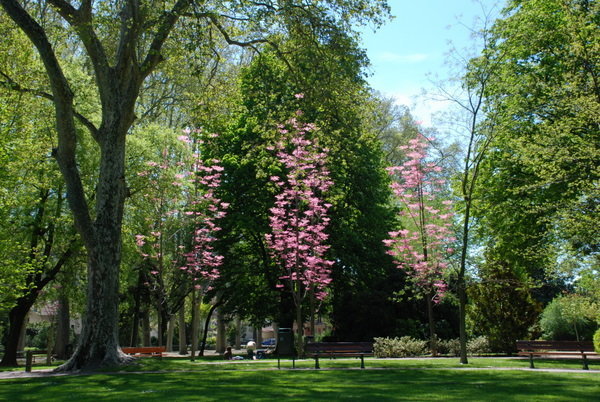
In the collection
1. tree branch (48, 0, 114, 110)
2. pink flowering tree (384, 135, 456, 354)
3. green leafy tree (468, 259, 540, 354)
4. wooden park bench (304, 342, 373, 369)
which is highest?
tree branch (48, 0, 114, 110)

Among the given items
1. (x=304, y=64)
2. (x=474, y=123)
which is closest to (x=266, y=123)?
(x=304, y=64)

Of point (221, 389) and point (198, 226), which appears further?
point (198, 226)

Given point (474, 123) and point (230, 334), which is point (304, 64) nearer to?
point (474, 123)

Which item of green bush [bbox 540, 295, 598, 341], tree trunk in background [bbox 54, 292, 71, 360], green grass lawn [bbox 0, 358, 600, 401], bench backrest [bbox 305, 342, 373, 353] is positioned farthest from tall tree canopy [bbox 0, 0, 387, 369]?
green bush [bbox 540, 295, 598, 341]

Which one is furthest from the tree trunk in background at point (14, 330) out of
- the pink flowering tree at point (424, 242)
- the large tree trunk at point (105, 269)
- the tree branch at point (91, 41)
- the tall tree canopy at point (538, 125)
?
the tall tree canopy at point (538, 125)

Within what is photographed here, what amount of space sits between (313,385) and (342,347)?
6773 millimetres

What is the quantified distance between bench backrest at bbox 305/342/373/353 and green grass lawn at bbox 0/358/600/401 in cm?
218

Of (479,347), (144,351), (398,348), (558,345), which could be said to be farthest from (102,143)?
(479,347)

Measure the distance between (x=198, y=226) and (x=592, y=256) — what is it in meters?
17.3

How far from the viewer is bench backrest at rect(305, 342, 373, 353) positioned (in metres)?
18.4

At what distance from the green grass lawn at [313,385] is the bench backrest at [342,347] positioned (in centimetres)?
218

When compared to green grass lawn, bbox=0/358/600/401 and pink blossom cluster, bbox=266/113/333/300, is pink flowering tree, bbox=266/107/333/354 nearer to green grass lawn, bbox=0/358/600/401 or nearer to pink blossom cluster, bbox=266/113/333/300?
pink blossom cluster, bbox=266/113/333/300

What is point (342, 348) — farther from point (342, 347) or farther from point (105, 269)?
point (105, 269)

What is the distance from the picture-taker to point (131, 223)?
31.3 meters
